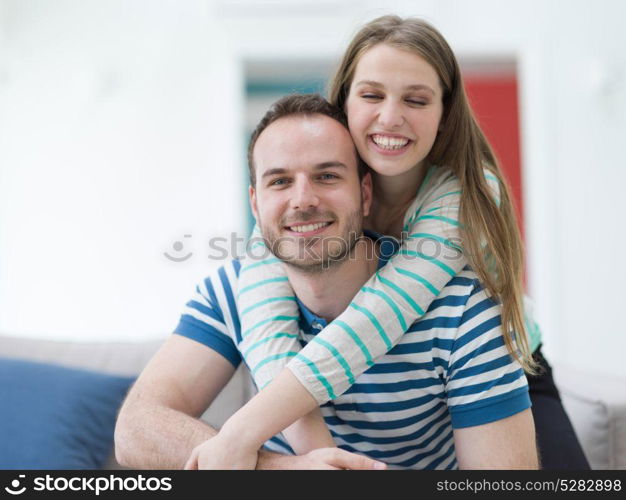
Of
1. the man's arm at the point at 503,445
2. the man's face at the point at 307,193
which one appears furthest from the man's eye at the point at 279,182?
the man's arm at the point at 503,445

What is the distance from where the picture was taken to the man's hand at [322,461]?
125 cm

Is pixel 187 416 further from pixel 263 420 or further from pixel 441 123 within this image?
pixel 441 123

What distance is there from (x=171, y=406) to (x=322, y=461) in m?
0.40

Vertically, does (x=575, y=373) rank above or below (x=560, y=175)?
below

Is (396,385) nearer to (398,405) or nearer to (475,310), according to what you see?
A: (398,405)

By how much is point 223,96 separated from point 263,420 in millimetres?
3056

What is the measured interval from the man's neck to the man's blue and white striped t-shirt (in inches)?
1.4

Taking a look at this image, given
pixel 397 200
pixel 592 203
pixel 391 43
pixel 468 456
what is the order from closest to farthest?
pixel 468 456, pixel 391 43, pixel 397 200, pixel 592 203

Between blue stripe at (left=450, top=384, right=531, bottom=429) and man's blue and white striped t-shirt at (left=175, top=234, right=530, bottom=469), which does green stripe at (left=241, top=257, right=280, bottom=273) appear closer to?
man's blue and white striped t-shirt at (left=175, top=234, right=530, bottom=469)

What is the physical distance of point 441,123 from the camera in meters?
1.60

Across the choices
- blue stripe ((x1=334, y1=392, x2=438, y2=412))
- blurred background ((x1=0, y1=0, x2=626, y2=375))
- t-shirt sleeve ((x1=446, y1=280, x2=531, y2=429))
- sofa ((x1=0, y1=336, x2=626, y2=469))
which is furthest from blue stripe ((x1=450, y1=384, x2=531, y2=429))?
blurred background ((x1=0, y1=0, x2=626, y2=375))

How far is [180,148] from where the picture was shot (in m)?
4.04

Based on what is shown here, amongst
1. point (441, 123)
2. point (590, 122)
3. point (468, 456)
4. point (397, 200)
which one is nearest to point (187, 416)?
point (468, 456)

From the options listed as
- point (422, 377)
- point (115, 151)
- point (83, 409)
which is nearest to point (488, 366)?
point (422, 377)
